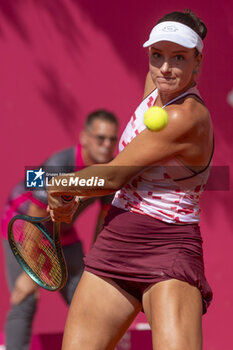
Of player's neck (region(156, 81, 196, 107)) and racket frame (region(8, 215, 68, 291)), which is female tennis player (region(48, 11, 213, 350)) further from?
racket frame (region(8, 215, 68, 291))

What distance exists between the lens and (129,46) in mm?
5602

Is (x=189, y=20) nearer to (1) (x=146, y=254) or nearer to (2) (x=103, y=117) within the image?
(1) (x=146, y=254)

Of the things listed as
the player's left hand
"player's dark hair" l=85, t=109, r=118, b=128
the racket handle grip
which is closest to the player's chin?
"player's dark hair" l=85, t=109, r=118, b=128

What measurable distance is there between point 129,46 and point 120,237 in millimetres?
2575

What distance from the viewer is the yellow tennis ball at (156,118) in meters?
2.92

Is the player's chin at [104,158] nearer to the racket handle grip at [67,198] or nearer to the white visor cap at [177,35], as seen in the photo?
the racket handle grip at [67,198]

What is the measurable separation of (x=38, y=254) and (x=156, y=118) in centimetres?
131

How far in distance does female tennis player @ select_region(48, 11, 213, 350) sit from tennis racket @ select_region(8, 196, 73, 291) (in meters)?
0.41

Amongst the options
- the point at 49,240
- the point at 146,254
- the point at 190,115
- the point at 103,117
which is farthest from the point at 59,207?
the point at 103,117

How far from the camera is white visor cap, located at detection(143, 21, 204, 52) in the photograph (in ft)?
10.1

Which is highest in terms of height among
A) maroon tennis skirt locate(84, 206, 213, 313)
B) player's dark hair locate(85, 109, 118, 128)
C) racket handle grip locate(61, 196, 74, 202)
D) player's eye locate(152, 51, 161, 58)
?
player's dark hair locate(85, 109, 118, 128)

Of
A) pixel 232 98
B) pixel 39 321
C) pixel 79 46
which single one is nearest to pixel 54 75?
pixel 79 46

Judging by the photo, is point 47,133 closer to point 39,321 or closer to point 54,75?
point 54,75

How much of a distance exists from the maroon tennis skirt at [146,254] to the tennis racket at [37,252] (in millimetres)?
421
